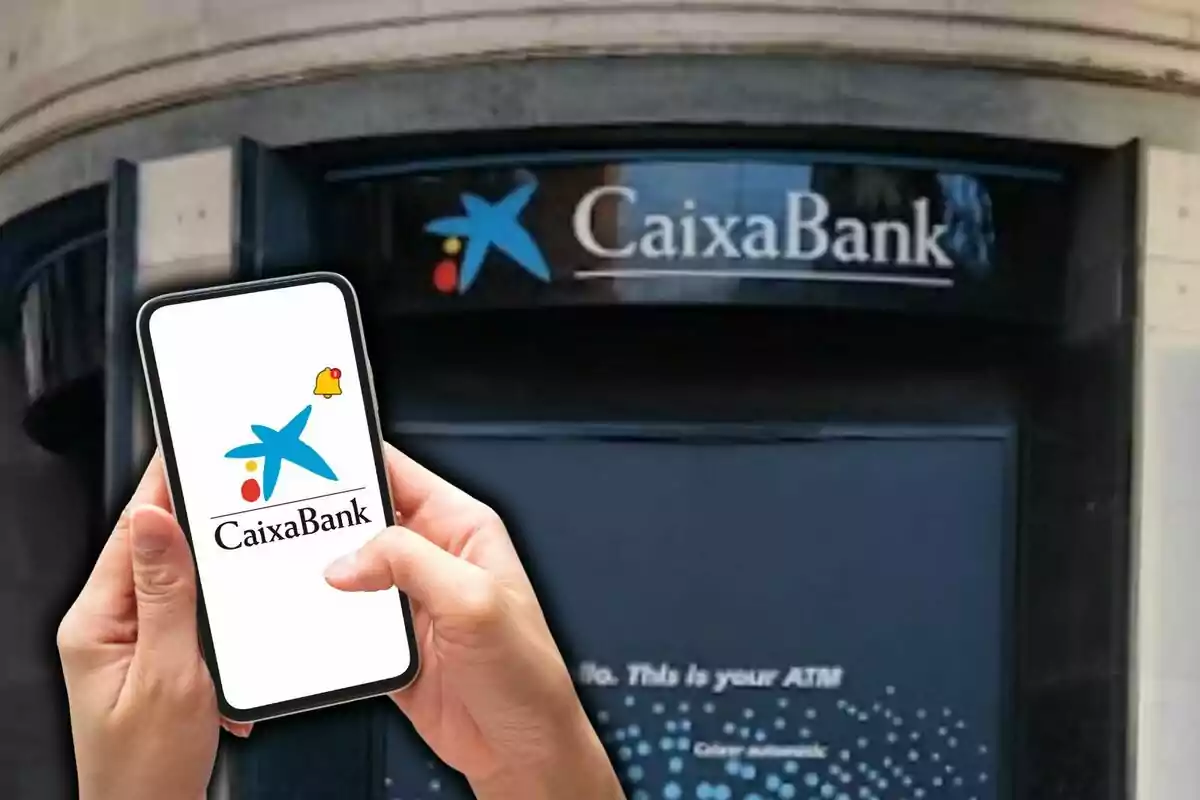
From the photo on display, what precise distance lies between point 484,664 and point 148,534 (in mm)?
434

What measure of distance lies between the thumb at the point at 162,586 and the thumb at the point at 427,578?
0.19 meters

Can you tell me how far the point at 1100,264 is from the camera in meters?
6.29

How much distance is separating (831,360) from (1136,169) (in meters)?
1.24

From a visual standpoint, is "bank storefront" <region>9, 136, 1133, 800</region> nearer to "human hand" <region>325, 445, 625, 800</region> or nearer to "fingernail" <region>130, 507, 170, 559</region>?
"human hand" <region>325, 445, 625, 800</region>

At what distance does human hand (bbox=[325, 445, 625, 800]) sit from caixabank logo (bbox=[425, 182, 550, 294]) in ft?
12.5

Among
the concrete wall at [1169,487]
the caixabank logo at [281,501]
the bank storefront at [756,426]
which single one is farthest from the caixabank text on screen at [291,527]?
the concrete wall at [1169,487]

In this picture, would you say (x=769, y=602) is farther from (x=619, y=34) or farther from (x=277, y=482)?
(x=277, y=482)

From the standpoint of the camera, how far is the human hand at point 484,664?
2.14 metres

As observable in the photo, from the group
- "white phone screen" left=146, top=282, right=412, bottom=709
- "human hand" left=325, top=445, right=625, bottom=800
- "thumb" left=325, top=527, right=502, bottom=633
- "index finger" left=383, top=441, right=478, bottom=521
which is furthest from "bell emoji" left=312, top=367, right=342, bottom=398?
"thumb" left=325, top=527, right=502, bottom=633

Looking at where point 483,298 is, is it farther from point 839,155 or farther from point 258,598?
point 258,598

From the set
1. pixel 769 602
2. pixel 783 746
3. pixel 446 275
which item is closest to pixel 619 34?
pixel 446 275

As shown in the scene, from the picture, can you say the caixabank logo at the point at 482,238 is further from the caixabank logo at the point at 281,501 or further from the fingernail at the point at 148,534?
the fingernail at the point at 148,534

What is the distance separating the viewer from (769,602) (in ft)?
20.9


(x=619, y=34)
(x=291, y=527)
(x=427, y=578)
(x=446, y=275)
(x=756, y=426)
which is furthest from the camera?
(x=756, y=426)
